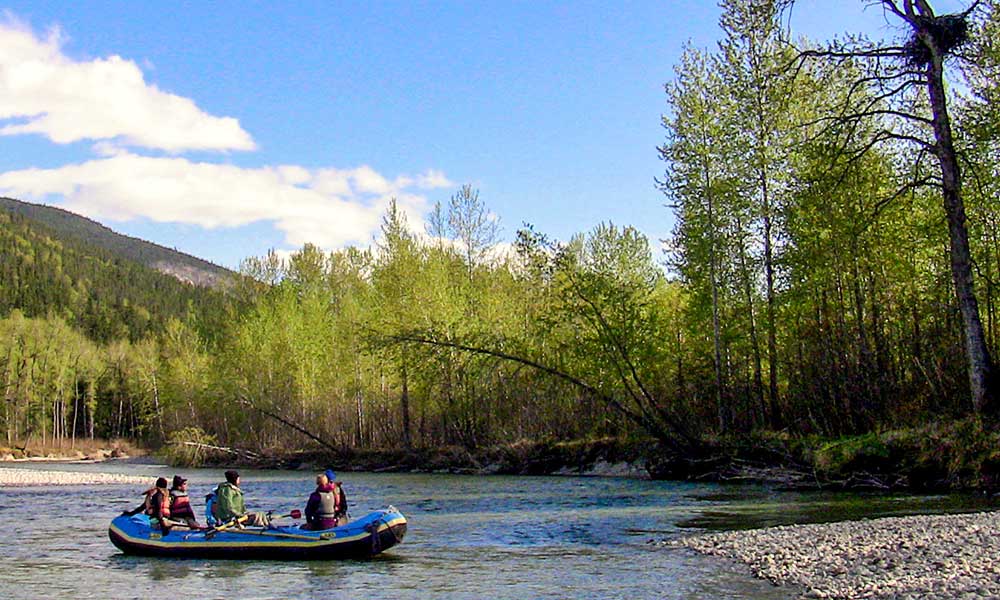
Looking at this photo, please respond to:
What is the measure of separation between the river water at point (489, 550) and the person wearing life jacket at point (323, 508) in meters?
0.89

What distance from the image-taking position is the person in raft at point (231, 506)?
1719cm

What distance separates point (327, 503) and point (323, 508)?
110 millimetres

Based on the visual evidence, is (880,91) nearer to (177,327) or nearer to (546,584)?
(546,584)

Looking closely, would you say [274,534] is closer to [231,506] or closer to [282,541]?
[282,541]

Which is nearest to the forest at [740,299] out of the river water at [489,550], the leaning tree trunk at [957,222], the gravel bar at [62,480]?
the leaning tree trunk at [957,222]

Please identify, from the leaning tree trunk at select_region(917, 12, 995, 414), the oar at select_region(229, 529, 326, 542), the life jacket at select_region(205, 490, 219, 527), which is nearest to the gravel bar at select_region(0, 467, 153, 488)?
the life jacket at select_region(205, 490, 219, 527)

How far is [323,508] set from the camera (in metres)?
16.6

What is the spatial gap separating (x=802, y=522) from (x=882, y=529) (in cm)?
268

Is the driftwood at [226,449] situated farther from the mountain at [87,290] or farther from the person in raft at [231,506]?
the mountain at [87,290]

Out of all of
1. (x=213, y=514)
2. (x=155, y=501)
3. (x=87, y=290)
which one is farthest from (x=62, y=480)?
(x=87, y=290)

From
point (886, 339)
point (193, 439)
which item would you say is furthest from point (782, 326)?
point (193, 439)

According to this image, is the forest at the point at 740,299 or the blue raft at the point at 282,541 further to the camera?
the forest at the point at 740,299

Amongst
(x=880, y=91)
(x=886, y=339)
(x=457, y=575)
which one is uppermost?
(x=880, y=91)

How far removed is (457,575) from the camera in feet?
46.3
